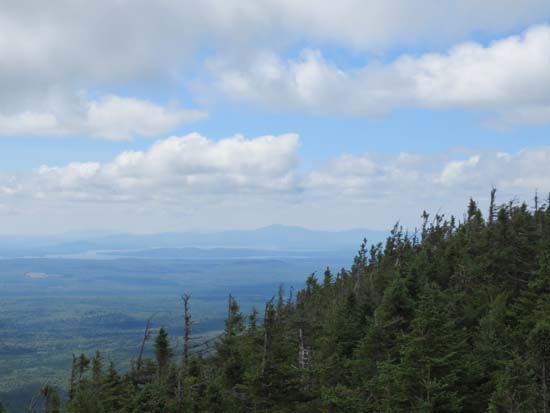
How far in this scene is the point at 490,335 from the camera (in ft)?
102

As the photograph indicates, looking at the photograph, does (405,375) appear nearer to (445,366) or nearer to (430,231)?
(445,366)

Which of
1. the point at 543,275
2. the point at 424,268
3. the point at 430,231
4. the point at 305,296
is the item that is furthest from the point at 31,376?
the point at 543,275

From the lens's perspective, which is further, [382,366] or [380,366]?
[380,366]

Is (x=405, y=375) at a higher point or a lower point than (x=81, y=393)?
higher

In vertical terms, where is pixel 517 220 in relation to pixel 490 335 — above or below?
above

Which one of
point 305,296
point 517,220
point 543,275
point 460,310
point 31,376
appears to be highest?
point 517,220

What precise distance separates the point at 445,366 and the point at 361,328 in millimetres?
15835

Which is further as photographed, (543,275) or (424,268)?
(424,268)

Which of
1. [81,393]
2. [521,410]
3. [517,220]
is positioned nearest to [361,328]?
[521,410]

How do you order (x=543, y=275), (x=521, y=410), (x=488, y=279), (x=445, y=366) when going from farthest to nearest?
(x=488, y=279), (x=543, y=275), (x=445, y=366), (x=521, y=410)

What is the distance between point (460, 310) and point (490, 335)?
12821 mm

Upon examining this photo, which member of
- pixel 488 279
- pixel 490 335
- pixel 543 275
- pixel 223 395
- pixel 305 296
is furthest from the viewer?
pixel 305 296

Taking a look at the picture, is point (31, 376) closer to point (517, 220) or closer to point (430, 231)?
point (430, 231)

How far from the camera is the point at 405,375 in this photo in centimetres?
2341
